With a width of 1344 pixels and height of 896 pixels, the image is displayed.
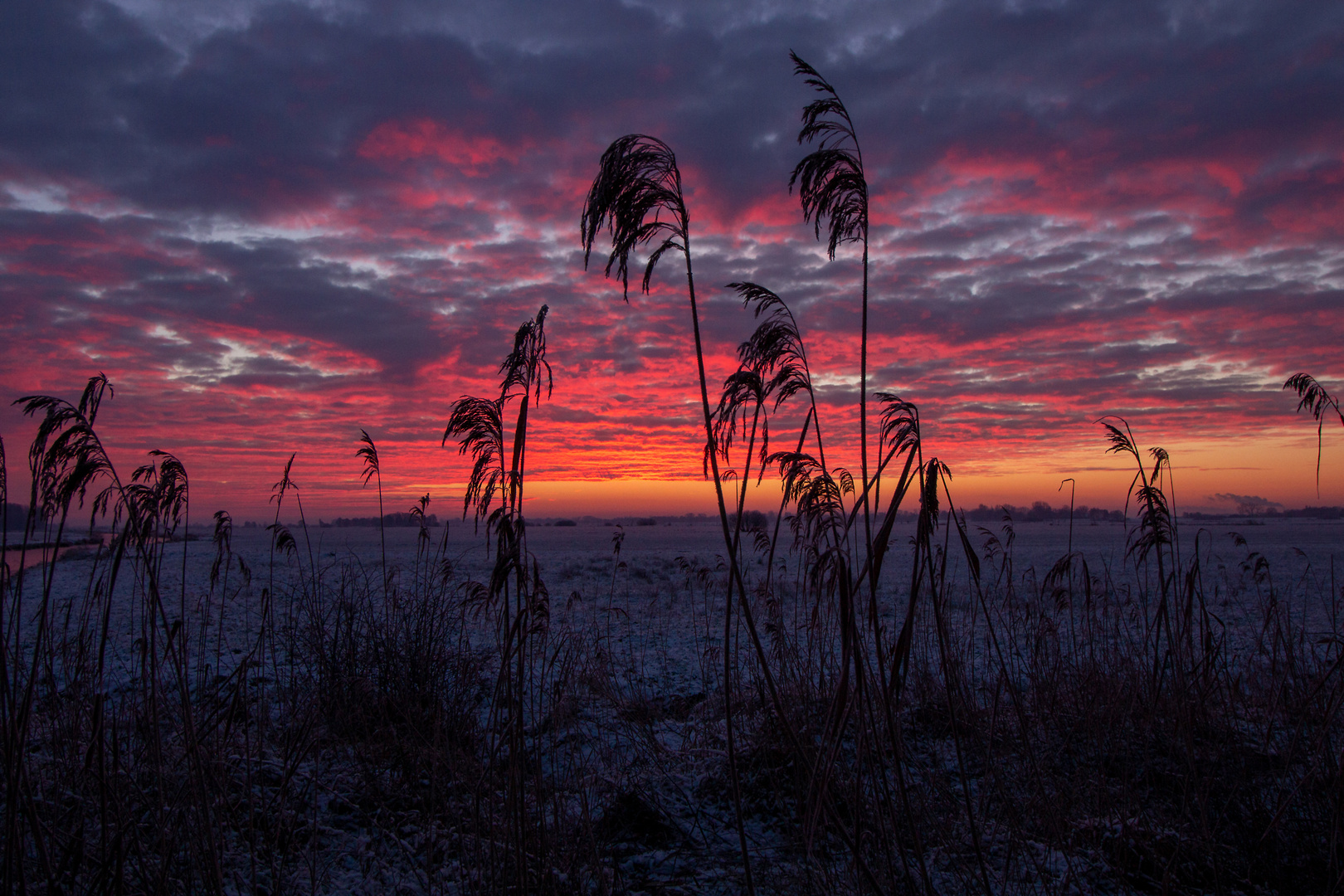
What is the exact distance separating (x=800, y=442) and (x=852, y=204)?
1.19 meters

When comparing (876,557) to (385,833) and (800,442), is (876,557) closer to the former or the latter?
(800,442)

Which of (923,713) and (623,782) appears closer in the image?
(623,782)

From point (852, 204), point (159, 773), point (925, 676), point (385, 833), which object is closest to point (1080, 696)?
point (925, 676)

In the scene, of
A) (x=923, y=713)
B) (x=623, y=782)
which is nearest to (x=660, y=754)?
(x=623, y=782)

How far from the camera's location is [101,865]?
2682mm

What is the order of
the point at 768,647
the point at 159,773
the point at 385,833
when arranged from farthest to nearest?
1. the point at 768,647
2. the point at 385,833
3. the point at 159,773

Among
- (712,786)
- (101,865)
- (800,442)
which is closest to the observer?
(101,865)

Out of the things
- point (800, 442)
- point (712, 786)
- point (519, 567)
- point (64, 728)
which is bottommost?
point (712, 786)

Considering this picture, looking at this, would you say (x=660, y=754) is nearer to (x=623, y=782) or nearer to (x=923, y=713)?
(x=623, y=782)

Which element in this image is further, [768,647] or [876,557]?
[768,647]

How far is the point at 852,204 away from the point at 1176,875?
440 centimetres

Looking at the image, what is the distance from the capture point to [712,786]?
5414 millimetres

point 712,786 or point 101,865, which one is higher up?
point 101,865

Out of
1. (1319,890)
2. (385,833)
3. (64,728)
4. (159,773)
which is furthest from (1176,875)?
(64,728)
